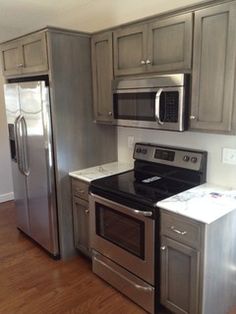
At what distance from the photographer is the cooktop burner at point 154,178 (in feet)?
6.91

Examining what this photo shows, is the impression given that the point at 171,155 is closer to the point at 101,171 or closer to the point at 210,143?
the point at 210,143

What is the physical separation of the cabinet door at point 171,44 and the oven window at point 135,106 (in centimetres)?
23

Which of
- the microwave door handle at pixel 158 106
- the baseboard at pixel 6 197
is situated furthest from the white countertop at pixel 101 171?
the baseboard at pixel 6 197

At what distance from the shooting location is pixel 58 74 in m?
2.48

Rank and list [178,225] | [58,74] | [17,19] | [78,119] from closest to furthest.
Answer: [178,225]
[58,74]
[78,119]
[17,19]

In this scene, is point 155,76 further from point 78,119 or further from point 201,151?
point 78,119

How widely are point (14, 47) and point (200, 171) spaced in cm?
217

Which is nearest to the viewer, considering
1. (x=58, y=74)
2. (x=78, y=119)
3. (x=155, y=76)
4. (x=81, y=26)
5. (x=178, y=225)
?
(x=178, y=225)

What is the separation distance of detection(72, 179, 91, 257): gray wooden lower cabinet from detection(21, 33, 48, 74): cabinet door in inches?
43.2

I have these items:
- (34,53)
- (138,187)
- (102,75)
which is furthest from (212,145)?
(34,53)

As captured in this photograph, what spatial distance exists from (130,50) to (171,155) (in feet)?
3.11

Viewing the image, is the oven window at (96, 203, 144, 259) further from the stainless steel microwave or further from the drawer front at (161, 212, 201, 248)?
the stainless steel microwave

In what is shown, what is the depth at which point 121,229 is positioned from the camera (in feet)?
7.30

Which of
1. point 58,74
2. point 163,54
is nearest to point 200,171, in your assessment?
point 163,54
